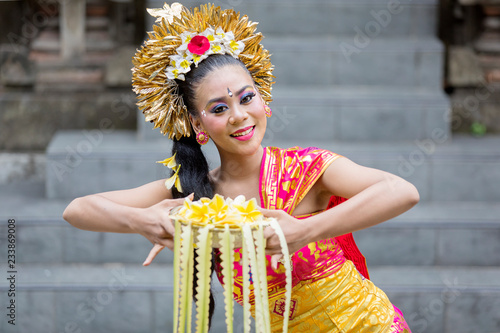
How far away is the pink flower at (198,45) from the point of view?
211 centimetres

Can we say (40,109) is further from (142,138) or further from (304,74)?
(304,74)

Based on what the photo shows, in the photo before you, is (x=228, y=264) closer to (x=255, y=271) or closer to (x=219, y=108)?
(x=255, y=271)

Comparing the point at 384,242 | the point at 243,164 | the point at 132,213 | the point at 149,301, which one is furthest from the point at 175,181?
the point at 384,242

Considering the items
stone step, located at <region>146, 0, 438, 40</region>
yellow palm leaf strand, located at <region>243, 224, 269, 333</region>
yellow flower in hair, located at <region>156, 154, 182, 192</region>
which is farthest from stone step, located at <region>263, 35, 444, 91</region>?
yellow palm leaf strand, located at <region>243, 224, 269, 333</region>

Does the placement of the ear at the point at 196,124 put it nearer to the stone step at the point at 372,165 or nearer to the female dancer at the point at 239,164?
the female dancer at the point at 239,164

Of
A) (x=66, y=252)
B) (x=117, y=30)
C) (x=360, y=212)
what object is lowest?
(x=66, y=252)

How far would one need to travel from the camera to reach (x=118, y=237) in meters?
3.92

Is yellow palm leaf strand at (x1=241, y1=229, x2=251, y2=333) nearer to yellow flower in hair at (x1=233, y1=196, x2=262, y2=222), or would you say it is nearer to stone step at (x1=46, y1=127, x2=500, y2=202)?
yellow flower in hair at (x1=233, y1=196, x2=262, y2=222)

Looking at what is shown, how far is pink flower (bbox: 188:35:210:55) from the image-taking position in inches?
83.1

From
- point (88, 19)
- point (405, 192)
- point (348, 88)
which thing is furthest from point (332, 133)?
point (405, 192)

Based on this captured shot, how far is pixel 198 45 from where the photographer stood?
2115 millimetres

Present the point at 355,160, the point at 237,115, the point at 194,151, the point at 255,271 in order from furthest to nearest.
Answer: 1. the point at 355,160
2. the point at 194,151
3. the point at 237,115
4. the point at 255,271

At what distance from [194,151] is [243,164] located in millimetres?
177

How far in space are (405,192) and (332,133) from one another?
2.66m
